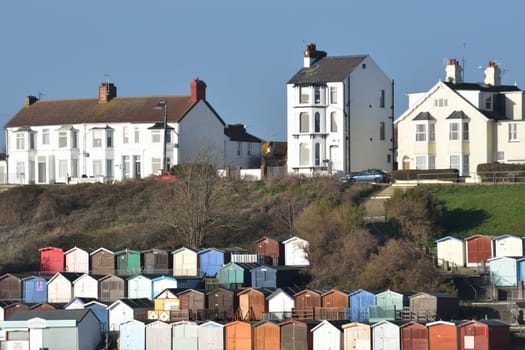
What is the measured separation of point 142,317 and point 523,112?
33.6 meters

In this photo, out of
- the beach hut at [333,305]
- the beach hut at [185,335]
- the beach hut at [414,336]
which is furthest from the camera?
the beach hut at [333,305]

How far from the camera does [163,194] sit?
84312mm

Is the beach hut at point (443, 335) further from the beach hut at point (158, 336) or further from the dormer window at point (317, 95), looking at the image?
the dormer window at point (317, 95)

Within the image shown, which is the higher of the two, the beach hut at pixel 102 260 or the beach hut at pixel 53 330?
the beach hut at pixel 102 260

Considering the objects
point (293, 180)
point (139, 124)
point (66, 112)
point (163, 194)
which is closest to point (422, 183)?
point (293, 180)

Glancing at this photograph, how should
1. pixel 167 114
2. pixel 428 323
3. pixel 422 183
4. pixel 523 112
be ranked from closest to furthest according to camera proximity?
pixel 428 323 → pixel 422 183 → pixel 523 112 → pixel 167 114

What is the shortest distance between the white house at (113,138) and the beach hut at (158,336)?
102 ft

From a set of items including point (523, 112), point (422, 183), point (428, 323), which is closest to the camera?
point (428, 323)

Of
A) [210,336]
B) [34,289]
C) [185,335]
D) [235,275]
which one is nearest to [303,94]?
[235,275]

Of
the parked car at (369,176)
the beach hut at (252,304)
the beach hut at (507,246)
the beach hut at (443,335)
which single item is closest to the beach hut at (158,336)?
the beach hut at (252,304)

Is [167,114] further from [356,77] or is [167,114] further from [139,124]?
[356,77]

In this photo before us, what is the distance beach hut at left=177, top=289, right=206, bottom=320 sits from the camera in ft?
205

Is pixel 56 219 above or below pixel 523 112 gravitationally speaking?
below

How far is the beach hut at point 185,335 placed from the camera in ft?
193
